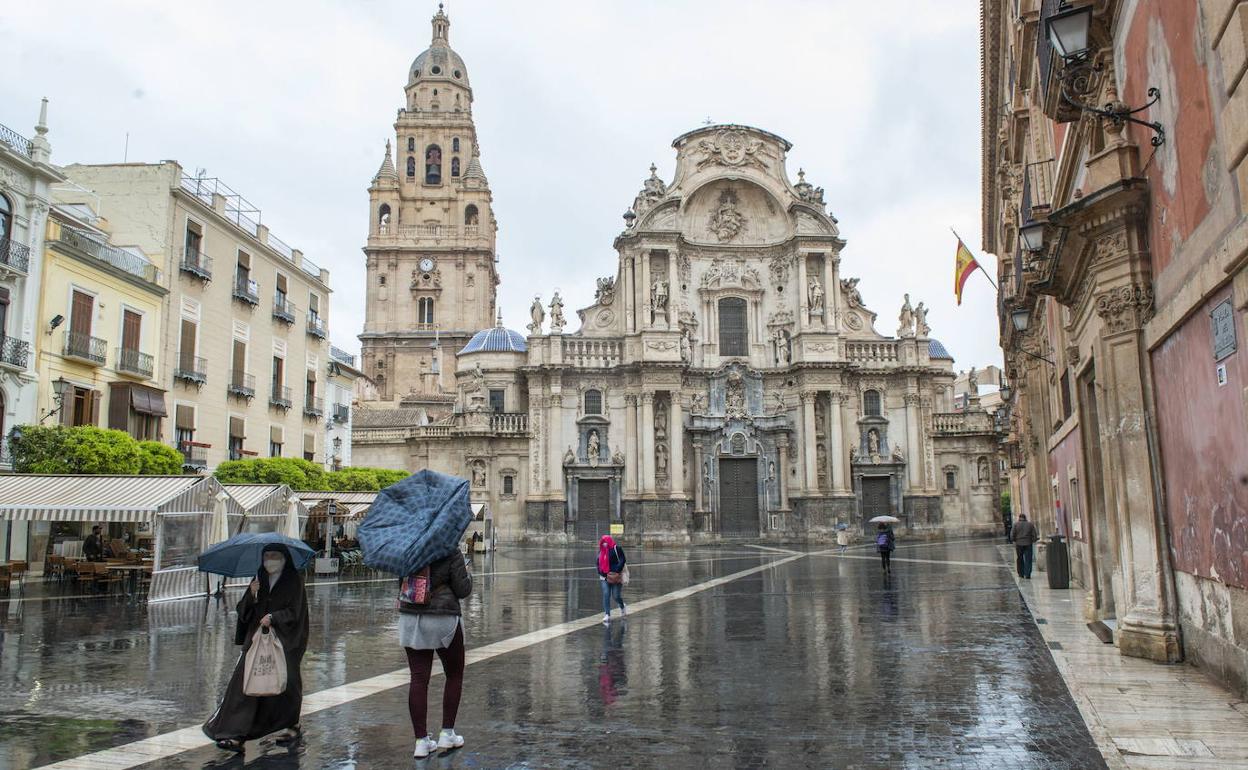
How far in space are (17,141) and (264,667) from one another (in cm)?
2500

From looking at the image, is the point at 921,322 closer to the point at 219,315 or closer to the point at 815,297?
the point at 815,297

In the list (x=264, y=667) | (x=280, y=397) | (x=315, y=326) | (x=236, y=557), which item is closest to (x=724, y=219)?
(x=315, y=326)

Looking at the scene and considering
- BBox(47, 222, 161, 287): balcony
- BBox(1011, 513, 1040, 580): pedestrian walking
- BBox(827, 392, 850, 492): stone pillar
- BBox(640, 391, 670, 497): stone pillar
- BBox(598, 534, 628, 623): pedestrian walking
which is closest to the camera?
BBox(598, 534, 628, 623): pedestrian walking

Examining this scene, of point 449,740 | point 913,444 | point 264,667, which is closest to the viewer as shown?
point 449,740

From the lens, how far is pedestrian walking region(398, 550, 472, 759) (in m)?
6.81

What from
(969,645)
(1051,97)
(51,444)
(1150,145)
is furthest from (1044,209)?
(51,444)

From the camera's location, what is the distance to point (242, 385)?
33688mm

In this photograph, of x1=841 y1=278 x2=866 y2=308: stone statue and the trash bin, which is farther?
x1=841 y1=278 x2=866 y2=308: stone statue

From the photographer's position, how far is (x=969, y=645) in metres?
12.4

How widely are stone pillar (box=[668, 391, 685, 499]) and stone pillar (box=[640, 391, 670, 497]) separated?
1095 millimetres

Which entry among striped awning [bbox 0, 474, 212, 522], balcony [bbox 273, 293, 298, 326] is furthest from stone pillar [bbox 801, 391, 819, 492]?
striped awning [bbox 0, 474, 212, 522]

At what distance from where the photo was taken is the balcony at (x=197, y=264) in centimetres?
3086

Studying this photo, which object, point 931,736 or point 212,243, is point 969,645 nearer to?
point 931,736

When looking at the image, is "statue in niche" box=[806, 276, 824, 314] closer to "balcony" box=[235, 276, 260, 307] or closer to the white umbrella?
"balcony" box=[235, 276, 260, 307]
